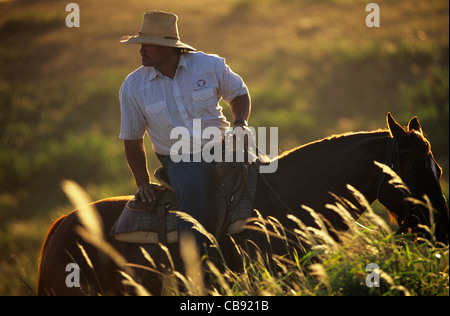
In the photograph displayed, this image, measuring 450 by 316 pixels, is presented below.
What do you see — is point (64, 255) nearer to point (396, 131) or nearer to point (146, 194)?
point (146, 194)

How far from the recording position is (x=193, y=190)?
5422 millimetres

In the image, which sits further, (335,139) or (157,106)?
(157,106)

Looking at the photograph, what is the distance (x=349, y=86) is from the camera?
95.5 ft

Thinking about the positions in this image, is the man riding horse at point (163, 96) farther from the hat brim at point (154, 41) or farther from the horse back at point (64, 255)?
the horse back at point (64, 255)

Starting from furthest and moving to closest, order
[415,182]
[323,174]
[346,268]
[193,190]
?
[323,174]
[193,190]
[415,182]
[346,268]

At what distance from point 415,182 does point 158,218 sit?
234 cm

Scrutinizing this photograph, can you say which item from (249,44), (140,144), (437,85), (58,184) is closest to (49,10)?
(249,44)

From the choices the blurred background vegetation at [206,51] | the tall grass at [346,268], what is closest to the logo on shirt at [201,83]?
the tall grass at [346,268]

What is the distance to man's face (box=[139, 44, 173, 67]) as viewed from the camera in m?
5.91

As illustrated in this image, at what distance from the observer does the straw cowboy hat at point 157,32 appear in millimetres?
5836

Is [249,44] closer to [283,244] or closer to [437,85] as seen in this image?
[437,85]

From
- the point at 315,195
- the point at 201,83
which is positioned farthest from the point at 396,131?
the point at 201,83
